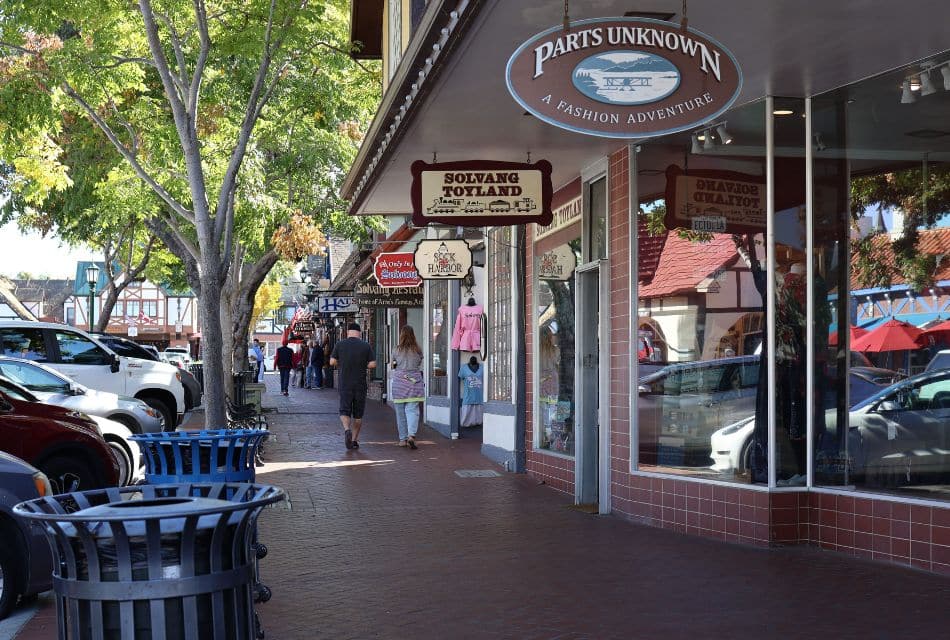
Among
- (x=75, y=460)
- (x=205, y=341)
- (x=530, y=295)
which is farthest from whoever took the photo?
(x=530, y=295)

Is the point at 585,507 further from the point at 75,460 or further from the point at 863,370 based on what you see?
the point at 75,460

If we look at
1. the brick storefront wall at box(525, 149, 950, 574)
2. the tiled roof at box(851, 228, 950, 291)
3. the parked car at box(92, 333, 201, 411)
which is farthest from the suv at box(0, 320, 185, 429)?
the tiled roof at box(851, 228, 950, 291)

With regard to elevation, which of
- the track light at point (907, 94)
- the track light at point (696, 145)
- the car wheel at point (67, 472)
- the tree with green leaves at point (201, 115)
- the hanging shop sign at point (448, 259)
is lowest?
the car wheel at point (67, 472)

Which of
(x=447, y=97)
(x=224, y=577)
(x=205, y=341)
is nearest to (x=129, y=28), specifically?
(x=205, y=341)

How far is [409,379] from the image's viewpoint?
17516mm

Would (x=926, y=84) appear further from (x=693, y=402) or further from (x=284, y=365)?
(x=284, y=365)

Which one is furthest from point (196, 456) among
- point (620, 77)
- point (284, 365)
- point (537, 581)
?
point (284, 365)

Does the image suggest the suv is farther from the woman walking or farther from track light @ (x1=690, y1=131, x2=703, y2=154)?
track light @ (x1=690, y1=131, x2=703, y2=154)

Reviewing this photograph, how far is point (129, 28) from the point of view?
14336 mm

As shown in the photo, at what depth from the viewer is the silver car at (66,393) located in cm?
1485

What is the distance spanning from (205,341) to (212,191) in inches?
304

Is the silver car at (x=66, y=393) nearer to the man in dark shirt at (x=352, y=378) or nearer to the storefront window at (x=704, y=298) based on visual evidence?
the man in dark shirt at (x=352, y=378)

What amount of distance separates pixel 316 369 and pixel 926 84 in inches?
1387

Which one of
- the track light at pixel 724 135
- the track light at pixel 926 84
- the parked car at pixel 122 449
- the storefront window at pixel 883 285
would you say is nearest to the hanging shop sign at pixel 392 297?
the parked car at pixel 122 449
